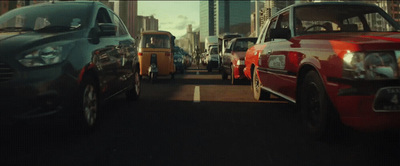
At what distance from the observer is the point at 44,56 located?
134 inches

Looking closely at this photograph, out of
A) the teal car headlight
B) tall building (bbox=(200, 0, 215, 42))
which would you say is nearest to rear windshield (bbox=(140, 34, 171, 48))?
the teal car headlight

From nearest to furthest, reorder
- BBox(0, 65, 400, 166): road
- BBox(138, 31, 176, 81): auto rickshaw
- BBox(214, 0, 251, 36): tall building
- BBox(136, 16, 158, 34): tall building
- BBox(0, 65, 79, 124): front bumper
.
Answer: BBox(0, 65, 400, 166): road → BBox(0, 65, 79, 124): front bumper → BBox(138, 31, 176, 81): auto rickshaw → BBox(214, 0, 251, 36): tall building → BBox(136, 16, 158, 34): tall building

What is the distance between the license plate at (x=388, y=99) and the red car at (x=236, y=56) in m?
7.20

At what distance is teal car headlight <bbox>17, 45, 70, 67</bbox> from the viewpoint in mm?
3291

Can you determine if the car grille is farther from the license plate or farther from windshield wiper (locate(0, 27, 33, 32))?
the license plate

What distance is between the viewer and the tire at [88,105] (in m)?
3.79

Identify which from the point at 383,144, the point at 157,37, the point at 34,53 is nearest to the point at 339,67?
the point at 383,144

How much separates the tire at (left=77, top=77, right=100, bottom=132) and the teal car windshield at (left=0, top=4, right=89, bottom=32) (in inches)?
29.1

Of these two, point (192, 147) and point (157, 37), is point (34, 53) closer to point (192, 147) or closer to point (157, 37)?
point (192, 147)

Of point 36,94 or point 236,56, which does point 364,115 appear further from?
point 236,56

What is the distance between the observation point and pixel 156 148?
3.33 metres

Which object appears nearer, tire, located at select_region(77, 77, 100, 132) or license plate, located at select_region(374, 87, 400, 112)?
license plate, located at select_region(374, 87, 400, 112)

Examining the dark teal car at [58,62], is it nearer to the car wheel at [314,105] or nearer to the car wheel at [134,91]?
the car wheel at [134,91]

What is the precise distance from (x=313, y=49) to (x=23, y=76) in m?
2.83
